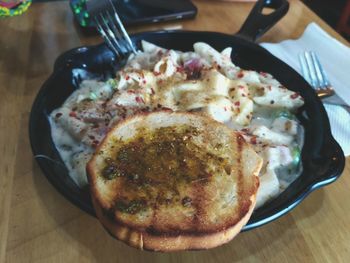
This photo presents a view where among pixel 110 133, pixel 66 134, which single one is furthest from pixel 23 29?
pixel 110 133

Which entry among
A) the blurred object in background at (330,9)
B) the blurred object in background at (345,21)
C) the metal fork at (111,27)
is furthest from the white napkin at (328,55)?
the blurred object in background at (330,9)

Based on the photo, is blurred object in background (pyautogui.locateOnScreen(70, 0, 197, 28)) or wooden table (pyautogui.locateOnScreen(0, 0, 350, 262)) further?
blurred object in background (pyautogui.locateOnScreen(70, 0, 197, 28))

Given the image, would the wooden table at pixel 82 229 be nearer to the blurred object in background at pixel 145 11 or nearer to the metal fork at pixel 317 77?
the metal fork at pixel 317 77

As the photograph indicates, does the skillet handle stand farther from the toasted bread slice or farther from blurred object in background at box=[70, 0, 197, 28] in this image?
the toasted bread slice

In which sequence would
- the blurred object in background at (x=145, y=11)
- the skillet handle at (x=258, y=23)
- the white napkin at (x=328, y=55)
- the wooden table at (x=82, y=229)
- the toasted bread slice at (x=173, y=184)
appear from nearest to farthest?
the toasted bread slice at (x=173, y=184) < the wooden table at (x=82, y=229) < the white napkin at (x=328, y=55) < the skillet handle at (x=258, y=23) < the blurred object in background at (x=145, y=11)

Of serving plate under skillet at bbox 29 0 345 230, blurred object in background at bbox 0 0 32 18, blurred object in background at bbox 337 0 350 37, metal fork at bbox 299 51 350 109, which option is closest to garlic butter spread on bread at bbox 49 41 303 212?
serving plate under skillet at bbox 29 0 345 230

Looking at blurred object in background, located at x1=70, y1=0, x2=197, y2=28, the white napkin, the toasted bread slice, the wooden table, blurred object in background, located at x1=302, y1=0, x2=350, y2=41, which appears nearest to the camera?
the toasted bread slice
